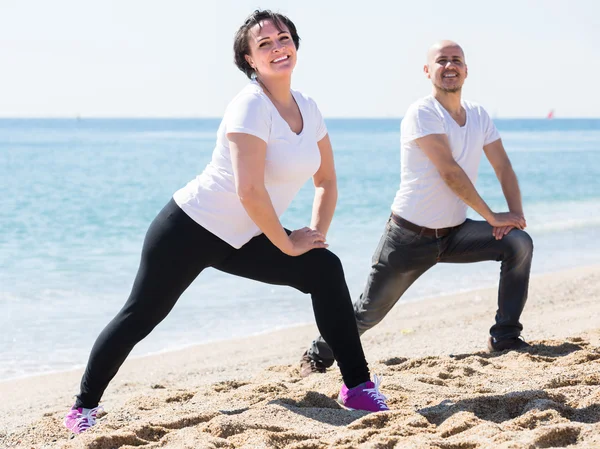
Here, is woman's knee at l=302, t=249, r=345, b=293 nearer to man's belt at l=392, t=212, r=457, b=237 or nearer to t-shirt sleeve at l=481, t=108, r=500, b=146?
man's belt at l=392, t=212, r=457, b=237

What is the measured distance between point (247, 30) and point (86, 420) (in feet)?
6.33

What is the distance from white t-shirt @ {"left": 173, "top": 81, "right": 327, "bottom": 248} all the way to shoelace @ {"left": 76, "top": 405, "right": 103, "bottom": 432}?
1.00 metres

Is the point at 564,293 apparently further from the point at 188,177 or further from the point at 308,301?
the point at 188,177

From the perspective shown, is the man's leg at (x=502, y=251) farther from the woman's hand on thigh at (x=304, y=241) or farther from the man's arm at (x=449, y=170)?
the woman's hand on thigh at (x=304, y=241)

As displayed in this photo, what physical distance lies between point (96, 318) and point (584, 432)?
605cm

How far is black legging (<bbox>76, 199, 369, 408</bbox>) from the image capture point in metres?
3.69

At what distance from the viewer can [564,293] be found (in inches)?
324

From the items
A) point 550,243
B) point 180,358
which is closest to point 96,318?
point 180,358

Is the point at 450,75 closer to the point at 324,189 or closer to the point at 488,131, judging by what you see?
the point at 488,131

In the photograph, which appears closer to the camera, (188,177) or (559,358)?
(559,358)

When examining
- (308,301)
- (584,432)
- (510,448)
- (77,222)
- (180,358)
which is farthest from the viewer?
(77,222)

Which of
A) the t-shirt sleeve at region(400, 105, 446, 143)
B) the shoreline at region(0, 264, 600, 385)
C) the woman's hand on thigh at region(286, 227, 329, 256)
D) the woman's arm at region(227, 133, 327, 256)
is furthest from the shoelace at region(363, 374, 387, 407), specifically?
the shoreline at region(0, 264, 600, 385)

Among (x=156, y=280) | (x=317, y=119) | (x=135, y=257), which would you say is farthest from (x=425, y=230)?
(x=135, y=257)

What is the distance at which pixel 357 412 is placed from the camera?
12.6ft
